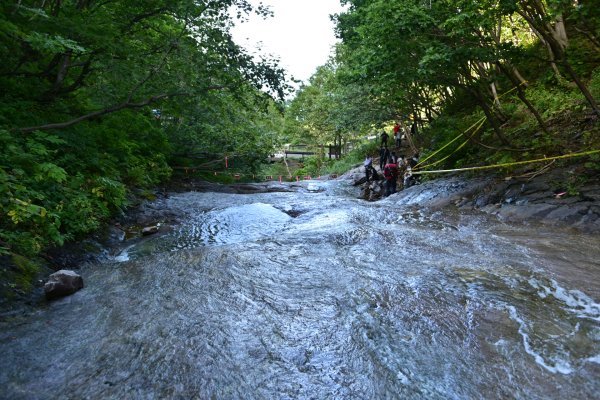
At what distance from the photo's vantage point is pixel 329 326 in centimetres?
359

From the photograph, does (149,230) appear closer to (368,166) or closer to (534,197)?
(534,197)

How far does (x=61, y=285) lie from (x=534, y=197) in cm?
892

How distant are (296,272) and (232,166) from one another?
1635 cm

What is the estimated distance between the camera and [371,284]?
4500 mm

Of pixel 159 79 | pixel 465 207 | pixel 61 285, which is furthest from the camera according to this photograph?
pixel 465 207

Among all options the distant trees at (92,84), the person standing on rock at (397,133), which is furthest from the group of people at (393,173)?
the distant trees at (92,84)

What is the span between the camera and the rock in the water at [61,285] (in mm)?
4449

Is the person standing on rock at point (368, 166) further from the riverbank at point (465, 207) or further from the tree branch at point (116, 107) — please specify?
the tree branch at point (116, 107)

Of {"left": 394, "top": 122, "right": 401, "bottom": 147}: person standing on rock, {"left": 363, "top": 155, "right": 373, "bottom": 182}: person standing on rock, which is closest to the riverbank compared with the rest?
{"left": 363, "top": 155, "right": 373, "bottom": 182}: person standing on rock

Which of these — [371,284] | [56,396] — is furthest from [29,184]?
[371,284]

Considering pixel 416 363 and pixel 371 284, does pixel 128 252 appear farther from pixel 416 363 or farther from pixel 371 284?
pixel 416 363

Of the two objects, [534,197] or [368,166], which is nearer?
[534,197]

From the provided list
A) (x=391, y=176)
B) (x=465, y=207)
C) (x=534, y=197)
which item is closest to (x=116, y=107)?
(x=465, y=207)

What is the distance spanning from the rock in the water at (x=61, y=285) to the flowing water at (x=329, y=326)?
12 centimetres
